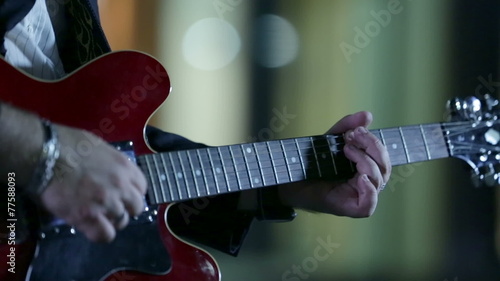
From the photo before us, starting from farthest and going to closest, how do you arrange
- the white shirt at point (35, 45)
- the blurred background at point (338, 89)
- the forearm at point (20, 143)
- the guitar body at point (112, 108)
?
the blurred background at point (338, 89) < the white shirt at point (35, 45) < the guitar body at point (112, 108) < the forearm at point (20, 143)

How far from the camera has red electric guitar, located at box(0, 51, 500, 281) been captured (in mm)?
651

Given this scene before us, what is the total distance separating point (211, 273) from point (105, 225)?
0.21 m

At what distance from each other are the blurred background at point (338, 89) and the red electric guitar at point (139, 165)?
848 millimetres

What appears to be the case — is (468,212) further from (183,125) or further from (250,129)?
(183,125)

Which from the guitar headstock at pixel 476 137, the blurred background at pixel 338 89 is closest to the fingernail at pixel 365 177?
the guitar headstock at pixel 476 137

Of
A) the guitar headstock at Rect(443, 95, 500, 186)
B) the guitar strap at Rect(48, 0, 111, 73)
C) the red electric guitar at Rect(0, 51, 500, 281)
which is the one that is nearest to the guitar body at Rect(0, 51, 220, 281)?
the red electric guitar at Rect(0, 51, 500, 281)

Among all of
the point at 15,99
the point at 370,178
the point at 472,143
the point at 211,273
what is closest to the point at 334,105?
the point at 472,143

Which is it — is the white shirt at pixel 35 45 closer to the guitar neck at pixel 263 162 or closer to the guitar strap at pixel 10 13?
the guitar strap at pixel 10 13

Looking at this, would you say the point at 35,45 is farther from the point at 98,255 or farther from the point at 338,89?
Answer: the point at 338,89

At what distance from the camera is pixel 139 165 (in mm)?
694

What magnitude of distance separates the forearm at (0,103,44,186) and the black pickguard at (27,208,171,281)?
98 millimetres

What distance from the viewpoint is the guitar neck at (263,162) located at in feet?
2.34

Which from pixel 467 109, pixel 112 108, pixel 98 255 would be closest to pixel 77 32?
pixel 112 108

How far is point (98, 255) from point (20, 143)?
0.55ft
